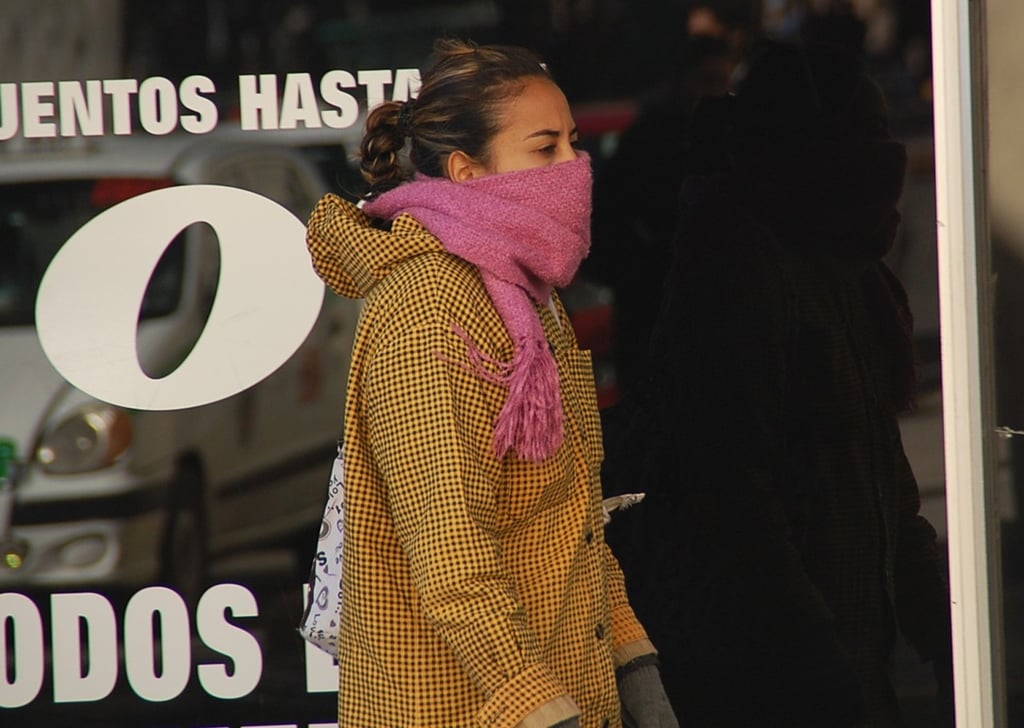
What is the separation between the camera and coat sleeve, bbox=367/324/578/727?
1840 mm

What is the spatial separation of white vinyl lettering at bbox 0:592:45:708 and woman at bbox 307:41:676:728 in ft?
5.04

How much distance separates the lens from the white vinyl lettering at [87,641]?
3.34 metres

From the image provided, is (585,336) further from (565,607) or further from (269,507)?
(565,607)

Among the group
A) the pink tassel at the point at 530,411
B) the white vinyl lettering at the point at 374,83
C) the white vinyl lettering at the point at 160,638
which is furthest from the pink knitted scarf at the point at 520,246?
the white vinyl lettering at the point at 160,638

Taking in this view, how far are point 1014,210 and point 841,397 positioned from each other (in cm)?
62

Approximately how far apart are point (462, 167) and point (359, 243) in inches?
8.5

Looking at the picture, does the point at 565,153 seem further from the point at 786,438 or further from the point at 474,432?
the point at 786,438

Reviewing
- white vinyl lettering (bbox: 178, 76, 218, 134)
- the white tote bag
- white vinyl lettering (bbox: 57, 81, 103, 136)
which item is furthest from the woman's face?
white vinyl lettering (bbox: 57, 81, 103, 136)

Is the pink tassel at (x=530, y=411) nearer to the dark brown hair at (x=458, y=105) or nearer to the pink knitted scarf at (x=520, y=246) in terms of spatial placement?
the pink knitted scarf at (x=520, y=246)

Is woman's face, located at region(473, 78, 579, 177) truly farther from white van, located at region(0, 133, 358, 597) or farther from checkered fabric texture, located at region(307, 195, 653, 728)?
white van, located at region(0, 133, 358, 597)

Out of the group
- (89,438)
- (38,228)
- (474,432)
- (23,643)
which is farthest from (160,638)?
(474,432)

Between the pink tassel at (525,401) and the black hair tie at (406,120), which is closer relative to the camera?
the pink tassel at (525,401)

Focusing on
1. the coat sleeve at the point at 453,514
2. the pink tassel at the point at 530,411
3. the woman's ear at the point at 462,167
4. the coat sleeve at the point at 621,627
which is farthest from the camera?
the coat sleeve at the point at 621,627

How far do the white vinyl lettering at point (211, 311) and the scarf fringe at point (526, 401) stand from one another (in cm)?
141
